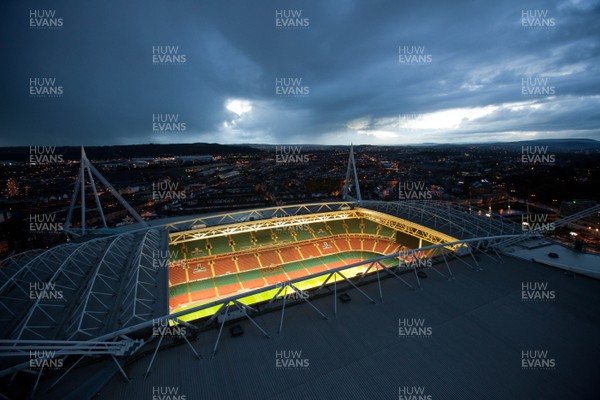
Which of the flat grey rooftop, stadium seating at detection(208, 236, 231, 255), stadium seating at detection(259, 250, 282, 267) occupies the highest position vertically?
the flat grey rooftop

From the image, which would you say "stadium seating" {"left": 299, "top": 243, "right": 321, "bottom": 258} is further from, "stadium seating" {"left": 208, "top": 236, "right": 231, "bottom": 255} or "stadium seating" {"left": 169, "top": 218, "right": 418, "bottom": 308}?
"stadium seating" {"left": 208, "top": 236, "right": 231, "bottom": 255}

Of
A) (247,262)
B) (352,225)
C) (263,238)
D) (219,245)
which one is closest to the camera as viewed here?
(247,262)

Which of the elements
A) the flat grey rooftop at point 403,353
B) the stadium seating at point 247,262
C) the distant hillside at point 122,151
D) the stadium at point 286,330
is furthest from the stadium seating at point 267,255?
the distant hillside at point 122,151

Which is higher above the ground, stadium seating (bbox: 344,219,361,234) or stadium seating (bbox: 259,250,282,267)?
stadium seating (bbox: 344,219,361,234)

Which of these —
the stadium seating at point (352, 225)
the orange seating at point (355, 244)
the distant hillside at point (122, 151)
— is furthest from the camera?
the distant hillside at point (122, 151)

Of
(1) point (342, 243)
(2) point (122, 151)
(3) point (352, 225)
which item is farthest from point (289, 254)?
(2) point (122, 151)

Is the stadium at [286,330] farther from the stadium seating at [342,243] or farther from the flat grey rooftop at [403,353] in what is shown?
the stadium seating at [342,243]

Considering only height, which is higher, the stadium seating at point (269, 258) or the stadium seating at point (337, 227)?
the stadium seating at point (337, 227)

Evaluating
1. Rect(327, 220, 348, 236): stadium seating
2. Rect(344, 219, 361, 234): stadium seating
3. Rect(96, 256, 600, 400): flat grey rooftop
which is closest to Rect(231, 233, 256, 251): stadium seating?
Rect(327, 220, 348, 236): stadium seating

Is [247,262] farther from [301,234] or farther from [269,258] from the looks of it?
[301,234]
